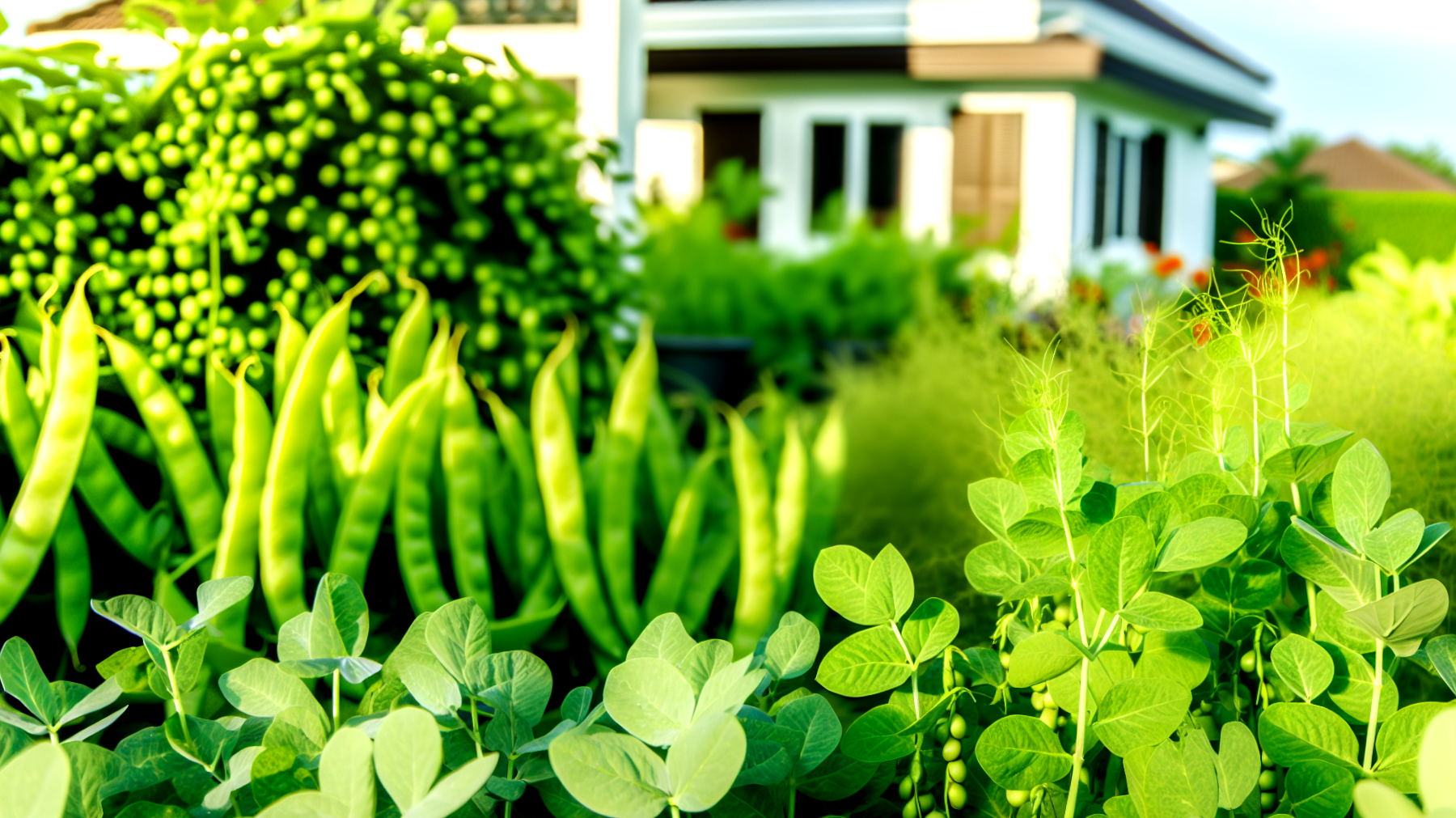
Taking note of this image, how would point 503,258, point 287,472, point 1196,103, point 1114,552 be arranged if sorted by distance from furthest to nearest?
point 1196,103
point 503,258
point 287,472
point 1114,552

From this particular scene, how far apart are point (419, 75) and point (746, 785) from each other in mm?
1380

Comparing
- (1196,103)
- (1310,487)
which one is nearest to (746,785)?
(1310,487)

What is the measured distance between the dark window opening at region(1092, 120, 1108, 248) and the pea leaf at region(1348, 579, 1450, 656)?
480 inches

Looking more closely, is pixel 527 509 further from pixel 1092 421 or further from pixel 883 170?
pixel 883 170

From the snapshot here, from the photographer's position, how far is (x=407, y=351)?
156cm

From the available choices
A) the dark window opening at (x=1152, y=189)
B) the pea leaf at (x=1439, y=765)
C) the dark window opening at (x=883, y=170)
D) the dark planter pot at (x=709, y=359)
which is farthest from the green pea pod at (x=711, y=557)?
the dark window opening at (x=883, y=170)

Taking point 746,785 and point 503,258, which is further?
point 503,258

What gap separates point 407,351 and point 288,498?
305 mm

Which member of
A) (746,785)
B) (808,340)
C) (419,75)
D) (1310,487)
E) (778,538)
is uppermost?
(419,75)

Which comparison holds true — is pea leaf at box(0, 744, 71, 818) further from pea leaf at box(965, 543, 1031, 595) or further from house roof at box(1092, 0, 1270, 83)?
house roof at box(1092, 0, 1270, 83)

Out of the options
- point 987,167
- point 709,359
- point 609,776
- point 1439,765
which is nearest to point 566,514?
point 609,776

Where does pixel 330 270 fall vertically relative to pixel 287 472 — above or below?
above

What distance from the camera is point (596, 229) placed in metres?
2.01

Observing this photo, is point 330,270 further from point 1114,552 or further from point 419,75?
point 1114,552
